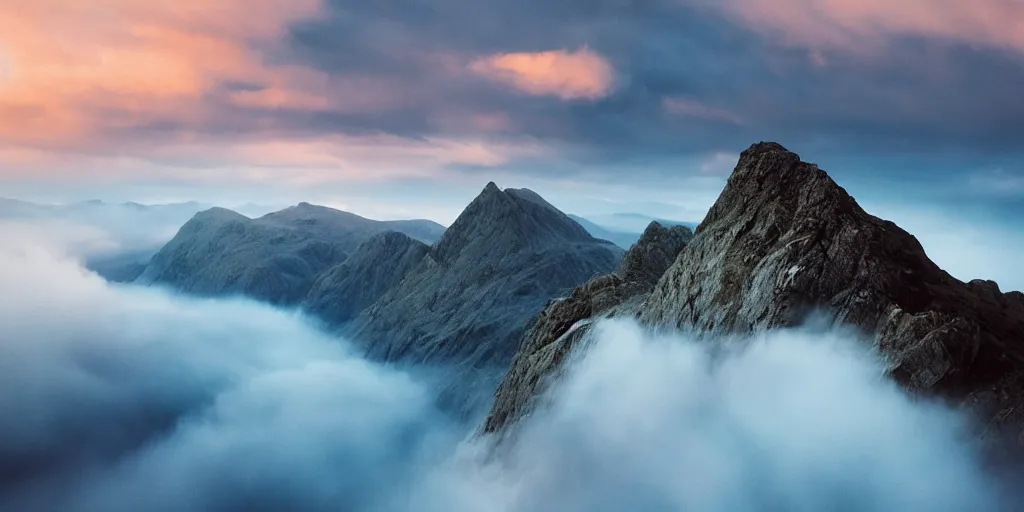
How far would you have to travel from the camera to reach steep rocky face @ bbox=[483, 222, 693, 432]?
117 metres

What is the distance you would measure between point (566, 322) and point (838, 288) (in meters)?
63.4

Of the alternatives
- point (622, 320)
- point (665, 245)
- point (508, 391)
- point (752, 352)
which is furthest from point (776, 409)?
point (665, 245)

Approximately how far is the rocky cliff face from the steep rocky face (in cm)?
2252

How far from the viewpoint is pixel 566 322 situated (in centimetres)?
12725

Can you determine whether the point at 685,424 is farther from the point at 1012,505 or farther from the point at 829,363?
the point at 1012,505

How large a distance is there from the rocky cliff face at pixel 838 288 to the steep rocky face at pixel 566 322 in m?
22.5

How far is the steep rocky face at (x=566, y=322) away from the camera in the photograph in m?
117

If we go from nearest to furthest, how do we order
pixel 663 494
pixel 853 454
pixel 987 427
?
pixel 987 427
pixel 853 454
pixel 663 494

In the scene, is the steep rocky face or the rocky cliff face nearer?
the rocky cliff face

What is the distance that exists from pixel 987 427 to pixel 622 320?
2182 inches

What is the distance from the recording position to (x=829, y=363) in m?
66.0

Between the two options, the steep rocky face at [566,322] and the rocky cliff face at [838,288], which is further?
the steep rocky face at [566,322]

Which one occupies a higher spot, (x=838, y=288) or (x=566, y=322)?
(x=838, y=288)

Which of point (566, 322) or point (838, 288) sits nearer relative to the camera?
point (838, 288)
